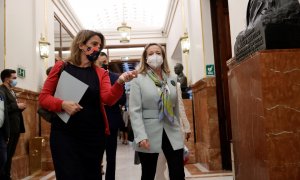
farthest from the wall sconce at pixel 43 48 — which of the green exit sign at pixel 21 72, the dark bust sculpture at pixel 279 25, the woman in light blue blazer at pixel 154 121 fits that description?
the dark bust sculpture at pixel 279 25

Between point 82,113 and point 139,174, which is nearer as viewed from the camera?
point 82,113

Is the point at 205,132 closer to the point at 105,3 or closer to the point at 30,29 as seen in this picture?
the point at 30,29

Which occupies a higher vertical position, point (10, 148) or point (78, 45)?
point (78, 45)

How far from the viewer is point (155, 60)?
9.50 ft

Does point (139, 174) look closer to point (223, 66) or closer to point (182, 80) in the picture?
point (223, 66)

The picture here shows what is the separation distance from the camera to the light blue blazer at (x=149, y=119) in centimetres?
265

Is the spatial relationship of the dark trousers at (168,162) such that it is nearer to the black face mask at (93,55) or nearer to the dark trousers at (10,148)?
the black face mask at (93,55)

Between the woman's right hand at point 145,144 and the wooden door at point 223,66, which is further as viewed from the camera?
the wooden door at point 223,66

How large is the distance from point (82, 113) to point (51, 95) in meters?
0.25

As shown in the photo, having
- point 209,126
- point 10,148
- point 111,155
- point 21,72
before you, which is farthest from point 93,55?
point 21,72

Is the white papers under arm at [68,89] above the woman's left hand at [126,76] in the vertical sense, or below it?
below

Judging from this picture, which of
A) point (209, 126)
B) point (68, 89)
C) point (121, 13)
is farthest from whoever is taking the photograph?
point (121, 13)

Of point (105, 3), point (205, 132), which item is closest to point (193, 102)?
point (205, 132)

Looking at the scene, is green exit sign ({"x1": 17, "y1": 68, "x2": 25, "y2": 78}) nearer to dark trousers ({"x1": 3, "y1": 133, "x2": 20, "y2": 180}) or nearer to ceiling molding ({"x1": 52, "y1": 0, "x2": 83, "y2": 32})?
dark trousers ({"x1": 3, "y1": 133, "x2": 20, "y2": 180})
